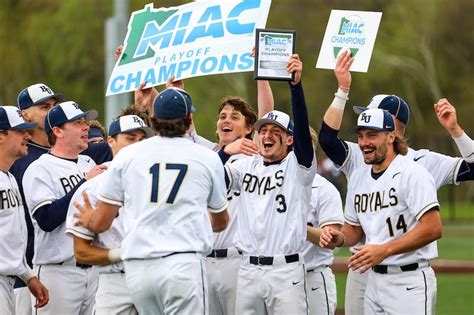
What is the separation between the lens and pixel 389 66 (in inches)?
2071

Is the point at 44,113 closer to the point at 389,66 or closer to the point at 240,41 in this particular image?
the point at 240,41

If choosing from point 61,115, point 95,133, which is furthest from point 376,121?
point 95,133

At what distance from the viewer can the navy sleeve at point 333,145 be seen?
9.41 m

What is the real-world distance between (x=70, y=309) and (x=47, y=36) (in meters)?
49.8

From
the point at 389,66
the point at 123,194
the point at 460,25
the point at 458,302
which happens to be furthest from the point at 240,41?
the point at 460,25

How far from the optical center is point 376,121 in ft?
29.7

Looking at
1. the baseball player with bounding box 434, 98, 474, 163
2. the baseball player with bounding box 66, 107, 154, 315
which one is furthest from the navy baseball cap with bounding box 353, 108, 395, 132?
the baseball player with bounding box 66, 107, 154, 315

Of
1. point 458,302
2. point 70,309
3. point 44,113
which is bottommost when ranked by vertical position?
point 458,302

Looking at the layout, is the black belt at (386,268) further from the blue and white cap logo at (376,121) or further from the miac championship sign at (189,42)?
the miac championship sign at (189,42)

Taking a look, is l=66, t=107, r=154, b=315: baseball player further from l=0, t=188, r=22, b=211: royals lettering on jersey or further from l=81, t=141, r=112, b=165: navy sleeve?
l=81, t=141, r=112, b=165: navy sleeve

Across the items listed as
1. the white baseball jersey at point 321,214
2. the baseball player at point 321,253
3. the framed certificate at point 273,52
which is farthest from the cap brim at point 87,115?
the white baseball jersey at point 321,214

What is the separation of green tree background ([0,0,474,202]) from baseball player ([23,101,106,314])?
39098 millimetres

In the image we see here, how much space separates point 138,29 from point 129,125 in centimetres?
233

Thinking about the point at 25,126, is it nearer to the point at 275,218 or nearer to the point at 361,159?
the point at 275,218
